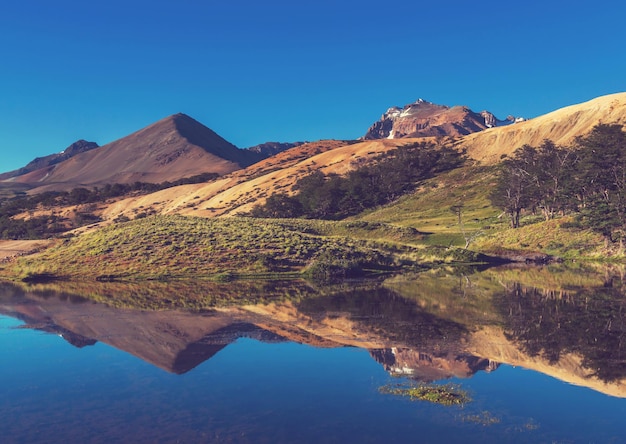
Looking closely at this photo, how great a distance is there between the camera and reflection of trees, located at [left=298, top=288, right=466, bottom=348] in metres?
22.2

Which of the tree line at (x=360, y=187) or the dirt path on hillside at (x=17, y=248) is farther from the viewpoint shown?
the tree line at (x=360, y=187)

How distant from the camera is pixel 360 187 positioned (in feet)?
473

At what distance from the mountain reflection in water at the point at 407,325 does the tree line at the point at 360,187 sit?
9985cm

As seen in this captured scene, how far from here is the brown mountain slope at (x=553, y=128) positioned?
493 feet

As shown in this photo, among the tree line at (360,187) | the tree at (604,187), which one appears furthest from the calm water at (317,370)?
the tree line at (360,187)

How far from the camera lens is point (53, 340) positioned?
79.0 feet

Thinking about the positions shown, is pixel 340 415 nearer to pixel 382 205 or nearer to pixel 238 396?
pixel 238 396

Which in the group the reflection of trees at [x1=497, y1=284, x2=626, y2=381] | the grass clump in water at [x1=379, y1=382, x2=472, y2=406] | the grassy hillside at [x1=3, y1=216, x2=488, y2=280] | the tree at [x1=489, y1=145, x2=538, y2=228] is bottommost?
the reflection of trees at [x1=497, y1=284, x2=626, y2=381]

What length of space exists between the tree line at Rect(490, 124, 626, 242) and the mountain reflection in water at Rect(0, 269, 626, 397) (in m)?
22.9

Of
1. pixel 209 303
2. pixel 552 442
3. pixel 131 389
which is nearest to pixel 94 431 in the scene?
pixel 131 389

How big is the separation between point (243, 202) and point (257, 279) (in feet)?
387

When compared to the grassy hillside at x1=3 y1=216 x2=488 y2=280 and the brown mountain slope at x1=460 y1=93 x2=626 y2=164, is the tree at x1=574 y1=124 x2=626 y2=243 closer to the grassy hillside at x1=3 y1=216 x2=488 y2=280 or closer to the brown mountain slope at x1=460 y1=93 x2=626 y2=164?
the grassy hillside at x1=3 y1=216 x2=488 y2=280

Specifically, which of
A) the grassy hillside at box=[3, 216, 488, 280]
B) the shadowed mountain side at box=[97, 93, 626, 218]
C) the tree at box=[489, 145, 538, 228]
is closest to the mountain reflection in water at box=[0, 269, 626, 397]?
the grassy hillside at box=[3, 216, 488, 280]

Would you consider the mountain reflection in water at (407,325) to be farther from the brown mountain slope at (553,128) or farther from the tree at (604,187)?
the brown mountain slope at (553,128)
